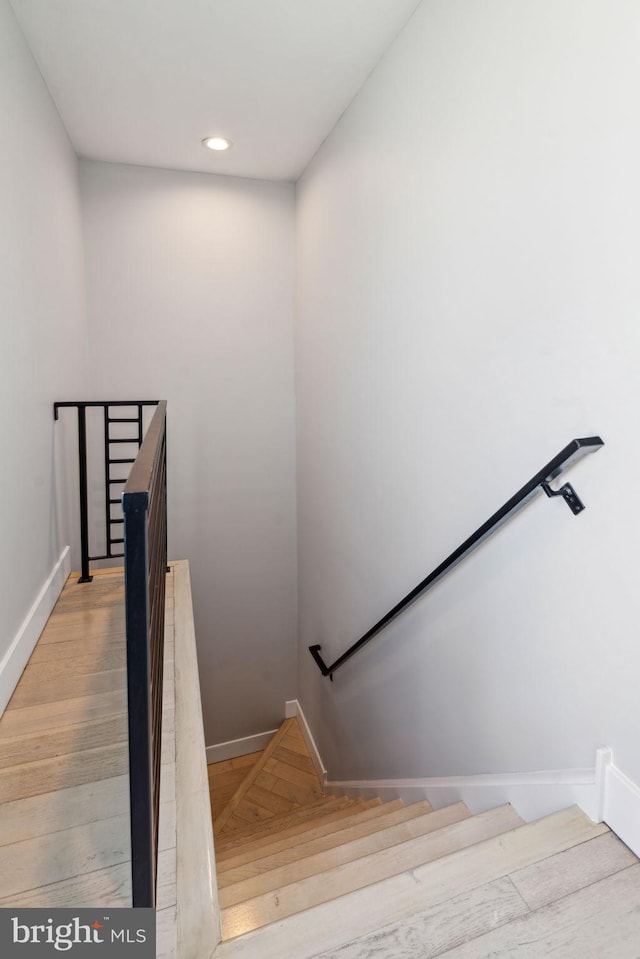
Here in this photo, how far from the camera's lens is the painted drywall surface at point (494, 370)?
3.54 feet

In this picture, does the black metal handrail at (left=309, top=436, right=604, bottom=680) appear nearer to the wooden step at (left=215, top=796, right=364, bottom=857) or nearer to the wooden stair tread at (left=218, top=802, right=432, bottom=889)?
the wooden stair tread at (left=218, top=802, right=432, bottom=889)

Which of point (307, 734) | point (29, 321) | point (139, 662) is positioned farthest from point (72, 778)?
point (307, 734)

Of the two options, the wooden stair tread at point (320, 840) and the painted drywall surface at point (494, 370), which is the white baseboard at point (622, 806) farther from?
the wooden stair tread at point (320, 840)

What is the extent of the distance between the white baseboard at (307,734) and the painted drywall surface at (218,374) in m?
0.09

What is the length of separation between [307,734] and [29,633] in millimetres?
2428

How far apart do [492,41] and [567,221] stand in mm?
628

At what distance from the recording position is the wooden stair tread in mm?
1552

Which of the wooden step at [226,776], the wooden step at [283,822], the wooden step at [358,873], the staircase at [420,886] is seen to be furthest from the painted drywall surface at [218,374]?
the wooden step at [358,873]

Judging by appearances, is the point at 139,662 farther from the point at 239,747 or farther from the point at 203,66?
the point at 239,747

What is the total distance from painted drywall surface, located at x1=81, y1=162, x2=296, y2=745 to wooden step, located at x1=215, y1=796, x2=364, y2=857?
109 cm

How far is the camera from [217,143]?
107 inches

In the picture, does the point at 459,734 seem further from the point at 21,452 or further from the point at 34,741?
the point at 21,452

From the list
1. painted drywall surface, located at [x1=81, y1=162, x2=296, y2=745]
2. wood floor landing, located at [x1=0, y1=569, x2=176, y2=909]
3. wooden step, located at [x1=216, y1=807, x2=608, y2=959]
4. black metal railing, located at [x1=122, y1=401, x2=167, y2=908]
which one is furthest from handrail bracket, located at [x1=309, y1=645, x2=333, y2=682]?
black metal railing, located at [x1=122, y1=401, x2=167, y2=908]

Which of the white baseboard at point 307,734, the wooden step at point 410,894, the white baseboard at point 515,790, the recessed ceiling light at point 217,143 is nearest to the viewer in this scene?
the wooden step at point 410,894
